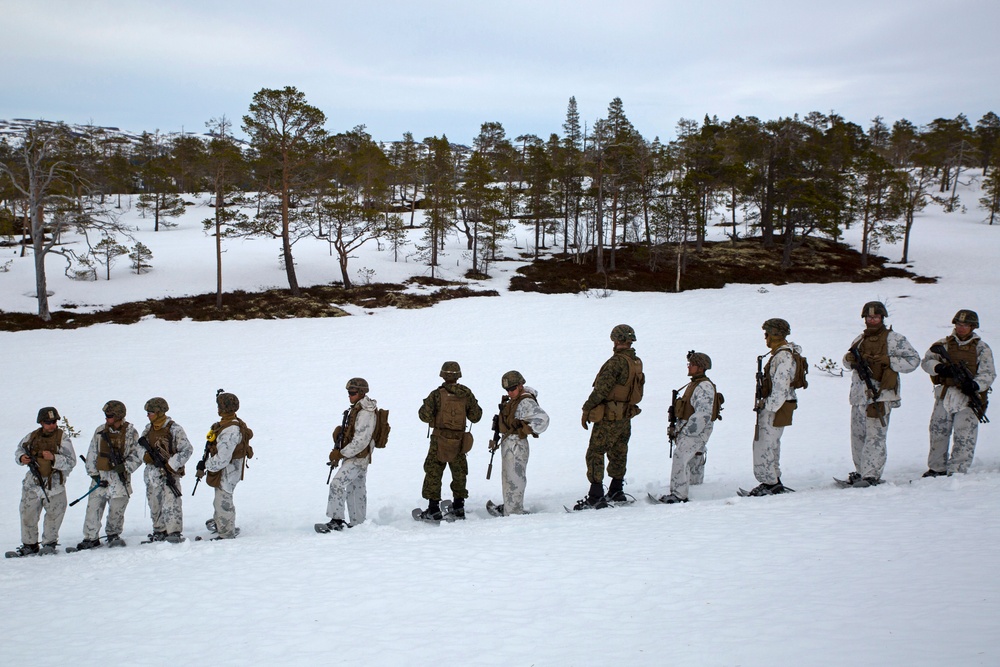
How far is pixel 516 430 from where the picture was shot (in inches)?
295

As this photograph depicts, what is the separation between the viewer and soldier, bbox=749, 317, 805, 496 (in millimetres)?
7250

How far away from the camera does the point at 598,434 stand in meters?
7.62

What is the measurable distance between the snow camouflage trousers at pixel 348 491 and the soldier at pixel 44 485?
3.32m

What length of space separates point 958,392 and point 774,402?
8.89ft

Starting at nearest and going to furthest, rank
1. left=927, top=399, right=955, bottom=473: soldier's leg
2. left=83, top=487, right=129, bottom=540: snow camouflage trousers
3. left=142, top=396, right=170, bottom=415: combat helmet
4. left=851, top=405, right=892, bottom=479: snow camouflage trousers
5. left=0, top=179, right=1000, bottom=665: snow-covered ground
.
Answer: left=0, top=179, right=1000, bottom=665: snow-covered ground < left=142, top=396, right=170, bottom=415: combat helmet < left=83, top=487, right=129, bottom=540: snow camouflage trousers < left=851, top=405, right=892, bottom=479: snow camouflage trousers < left=927, top=399, right=955, bottom=473: soldier's leg

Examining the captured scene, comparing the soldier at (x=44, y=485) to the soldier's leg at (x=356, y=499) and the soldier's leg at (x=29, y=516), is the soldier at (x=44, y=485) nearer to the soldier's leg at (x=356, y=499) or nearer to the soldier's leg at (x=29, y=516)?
the soldier's leg at (x=29, y=516)

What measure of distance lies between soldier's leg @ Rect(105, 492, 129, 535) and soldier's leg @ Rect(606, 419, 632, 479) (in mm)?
6290

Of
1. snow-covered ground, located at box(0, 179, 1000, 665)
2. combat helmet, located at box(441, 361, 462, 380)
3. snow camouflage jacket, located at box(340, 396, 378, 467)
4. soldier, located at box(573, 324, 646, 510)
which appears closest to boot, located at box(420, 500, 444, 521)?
snow-covered ground, located at box(0, 179, 1000, 665)

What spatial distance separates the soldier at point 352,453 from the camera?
7.26m

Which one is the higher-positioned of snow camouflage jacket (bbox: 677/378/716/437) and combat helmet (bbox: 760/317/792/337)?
combat helmet (bbox: 760/317/792/337)

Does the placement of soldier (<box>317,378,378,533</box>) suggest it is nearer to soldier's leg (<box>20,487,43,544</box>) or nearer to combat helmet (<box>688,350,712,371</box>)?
soldier's leg (<box>20,487,43,544</box>)

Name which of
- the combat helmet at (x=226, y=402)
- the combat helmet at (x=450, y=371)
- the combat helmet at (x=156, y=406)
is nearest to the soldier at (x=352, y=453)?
the combat helmet at (x=450, y=371)

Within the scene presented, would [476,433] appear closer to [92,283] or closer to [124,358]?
[124,358]

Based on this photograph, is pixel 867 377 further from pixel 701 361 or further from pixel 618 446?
pixel 618 446
